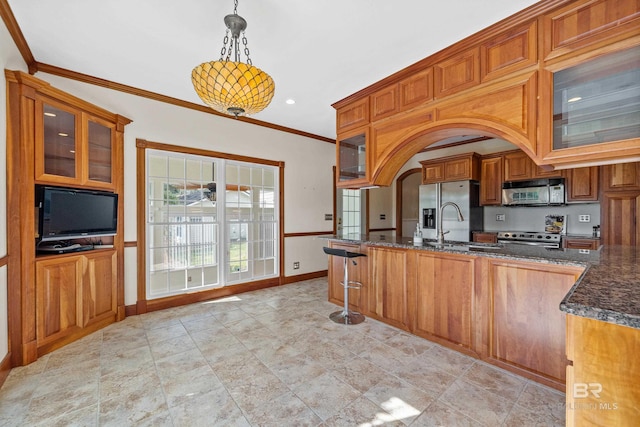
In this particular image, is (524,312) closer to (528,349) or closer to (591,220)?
(528,349)

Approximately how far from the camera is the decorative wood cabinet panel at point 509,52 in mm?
2098

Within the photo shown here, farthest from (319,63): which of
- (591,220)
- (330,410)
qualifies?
(591,220)

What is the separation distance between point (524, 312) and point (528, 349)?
0.28m

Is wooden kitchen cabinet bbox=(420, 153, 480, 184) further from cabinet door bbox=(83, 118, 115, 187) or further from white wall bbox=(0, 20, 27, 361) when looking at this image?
A: white wall bbox=(0, 20, 27, 361)

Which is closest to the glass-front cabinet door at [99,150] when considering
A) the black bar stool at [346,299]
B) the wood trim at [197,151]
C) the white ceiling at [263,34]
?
the wood trim at [197,151]

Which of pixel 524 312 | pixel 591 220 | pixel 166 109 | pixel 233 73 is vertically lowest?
pixel 524 312

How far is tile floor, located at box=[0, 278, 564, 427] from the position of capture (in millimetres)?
1701

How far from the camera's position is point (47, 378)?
211 cm

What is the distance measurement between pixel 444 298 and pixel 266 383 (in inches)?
68.4

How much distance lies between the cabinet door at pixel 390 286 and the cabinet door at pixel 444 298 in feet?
0.51

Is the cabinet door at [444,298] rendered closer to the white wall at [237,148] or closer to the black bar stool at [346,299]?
the black bar stool at [346,299]

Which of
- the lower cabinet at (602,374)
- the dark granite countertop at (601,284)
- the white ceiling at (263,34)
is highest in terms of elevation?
the white ceiling at (263,34)

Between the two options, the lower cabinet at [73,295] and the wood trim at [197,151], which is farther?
the wood trim at [197,151]

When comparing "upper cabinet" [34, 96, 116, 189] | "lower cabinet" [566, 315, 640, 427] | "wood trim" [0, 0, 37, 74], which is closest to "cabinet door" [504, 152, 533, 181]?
"lower cabinet" [566, 315, 640, 427]
